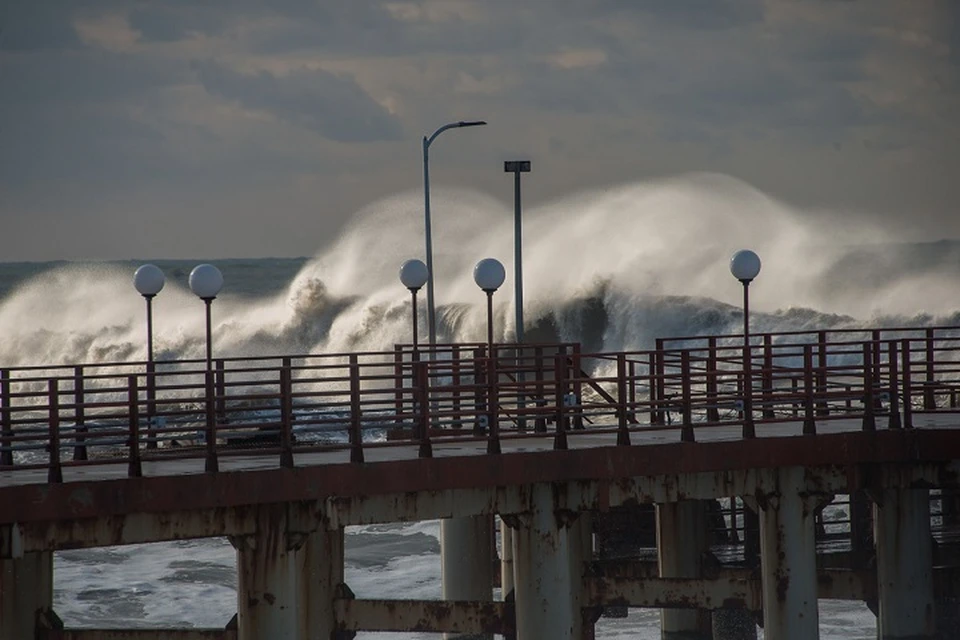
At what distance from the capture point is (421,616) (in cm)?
2095

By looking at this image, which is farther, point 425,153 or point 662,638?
point 425,153

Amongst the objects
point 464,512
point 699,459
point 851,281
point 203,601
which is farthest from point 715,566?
point 851,281

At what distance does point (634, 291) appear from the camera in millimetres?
69188

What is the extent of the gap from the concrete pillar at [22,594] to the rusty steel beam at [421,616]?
3441 mm

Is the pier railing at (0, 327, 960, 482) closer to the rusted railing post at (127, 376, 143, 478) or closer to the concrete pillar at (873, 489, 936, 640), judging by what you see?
the rusted railing post at (127, 376, 143, 478)

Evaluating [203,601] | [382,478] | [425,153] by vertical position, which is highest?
[425,153]

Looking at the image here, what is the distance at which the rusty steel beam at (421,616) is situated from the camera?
67.8 ft

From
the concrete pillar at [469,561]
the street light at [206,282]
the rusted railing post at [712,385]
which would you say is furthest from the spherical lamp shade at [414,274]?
the rusted railing post at [712,385]

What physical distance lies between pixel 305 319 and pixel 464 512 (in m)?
55.1

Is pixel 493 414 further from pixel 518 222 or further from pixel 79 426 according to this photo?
pixel 518 222

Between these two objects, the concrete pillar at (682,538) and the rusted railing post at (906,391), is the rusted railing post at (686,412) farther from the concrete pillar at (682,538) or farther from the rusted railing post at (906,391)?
the concrete pillar at (682,538)

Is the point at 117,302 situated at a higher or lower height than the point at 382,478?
higher

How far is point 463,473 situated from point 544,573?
4.25 ft

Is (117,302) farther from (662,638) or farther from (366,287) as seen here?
(662,638)
